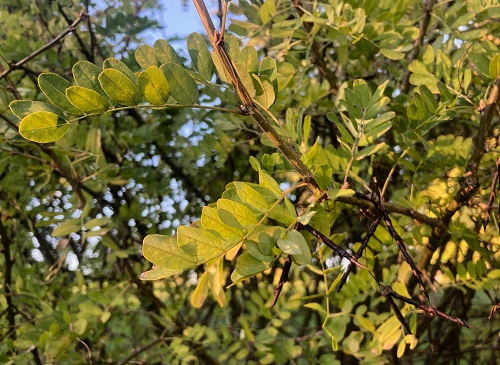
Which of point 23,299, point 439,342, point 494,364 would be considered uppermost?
point 23,299

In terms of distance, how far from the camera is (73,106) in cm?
49

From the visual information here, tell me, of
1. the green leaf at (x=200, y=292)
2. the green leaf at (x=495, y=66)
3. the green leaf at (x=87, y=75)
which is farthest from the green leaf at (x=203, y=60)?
the green leaf at (x=495, y=66)

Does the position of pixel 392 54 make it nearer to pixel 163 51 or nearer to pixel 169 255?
pixel 163 51

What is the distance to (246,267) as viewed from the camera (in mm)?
456

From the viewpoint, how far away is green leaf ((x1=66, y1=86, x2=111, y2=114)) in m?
0.47

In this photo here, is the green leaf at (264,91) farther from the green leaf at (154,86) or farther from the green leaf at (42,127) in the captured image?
the green leaf at (42,127)

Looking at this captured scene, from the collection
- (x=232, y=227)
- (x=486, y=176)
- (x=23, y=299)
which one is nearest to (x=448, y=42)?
(x=486, y=176)

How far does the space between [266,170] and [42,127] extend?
0.25m

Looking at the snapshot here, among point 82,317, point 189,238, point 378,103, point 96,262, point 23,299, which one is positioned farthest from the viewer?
point 96,262

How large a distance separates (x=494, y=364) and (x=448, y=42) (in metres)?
1.13

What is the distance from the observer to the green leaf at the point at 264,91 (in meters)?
0.49

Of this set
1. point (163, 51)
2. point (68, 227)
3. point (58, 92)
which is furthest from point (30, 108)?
point (68, 227)

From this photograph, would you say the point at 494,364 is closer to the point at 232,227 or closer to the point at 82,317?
the point at 82,317

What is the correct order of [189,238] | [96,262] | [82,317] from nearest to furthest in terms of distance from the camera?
[189,238], [82,317], [96,262]
